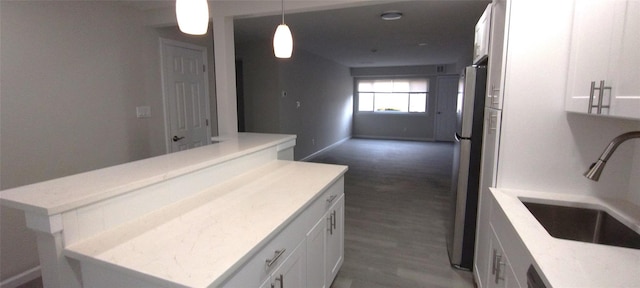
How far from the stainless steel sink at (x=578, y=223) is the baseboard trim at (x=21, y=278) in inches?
138

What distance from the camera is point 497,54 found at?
6.15 ft

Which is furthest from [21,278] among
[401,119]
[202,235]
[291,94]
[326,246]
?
[401,119]

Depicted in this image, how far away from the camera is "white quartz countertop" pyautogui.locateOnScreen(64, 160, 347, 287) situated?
0.98 m

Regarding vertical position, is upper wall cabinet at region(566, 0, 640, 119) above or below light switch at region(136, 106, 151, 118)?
above

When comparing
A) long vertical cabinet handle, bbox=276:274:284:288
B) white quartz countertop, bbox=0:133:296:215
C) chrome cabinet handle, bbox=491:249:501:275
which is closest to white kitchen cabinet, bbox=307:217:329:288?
long vertical cabinet handle, bbox=276:274:284:288

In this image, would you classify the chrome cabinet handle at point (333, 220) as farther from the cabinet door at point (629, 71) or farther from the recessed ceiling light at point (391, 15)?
the recessed ceiling light at point (391, 15)

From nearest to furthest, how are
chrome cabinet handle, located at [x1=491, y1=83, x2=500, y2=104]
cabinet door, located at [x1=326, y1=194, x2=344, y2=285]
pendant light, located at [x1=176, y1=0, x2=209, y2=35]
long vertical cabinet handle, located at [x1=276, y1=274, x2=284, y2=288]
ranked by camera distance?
long vertical cabinet handle, located at [x1=276, y1=274, x2=284, y2=288]
pendant light, located at [x1=176, y1=0, x2=209, y2=35]
chrome cabinet handle, located at [x1=491, y1=83, x2=500, y2=104]
cabinet door, located at [x1=326, y1=194, x2=344, y2=285]

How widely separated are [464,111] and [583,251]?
4.43 feet

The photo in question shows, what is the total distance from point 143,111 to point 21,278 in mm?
1748

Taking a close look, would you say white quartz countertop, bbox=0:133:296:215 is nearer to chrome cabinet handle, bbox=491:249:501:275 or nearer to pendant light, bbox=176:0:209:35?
pendant light, bbox=176:0:209:35

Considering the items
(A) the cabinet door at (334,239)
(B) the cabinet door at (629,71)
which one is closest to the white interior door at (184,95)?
(A) the cabinet door at (334,239)

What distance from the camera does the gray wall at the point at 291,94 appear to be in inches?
213

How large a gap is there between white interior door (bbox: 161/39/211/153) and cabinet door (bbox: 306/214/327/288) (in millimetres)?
2586

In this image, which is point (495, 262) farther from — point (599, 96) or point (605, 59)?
point (605, 59)
